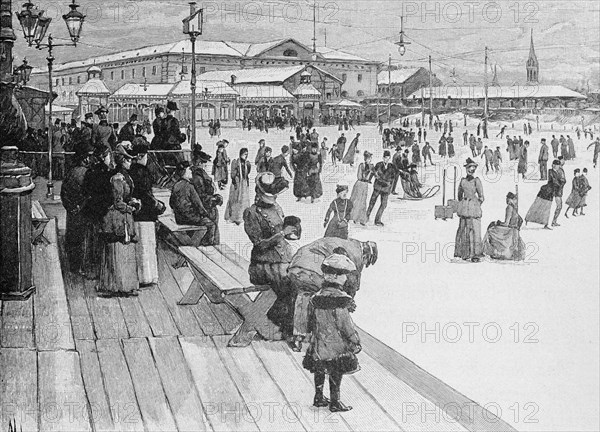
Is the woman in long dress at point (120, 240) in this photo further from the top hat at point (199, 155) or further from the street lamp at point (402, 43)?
the street lamp at point (402, 43)

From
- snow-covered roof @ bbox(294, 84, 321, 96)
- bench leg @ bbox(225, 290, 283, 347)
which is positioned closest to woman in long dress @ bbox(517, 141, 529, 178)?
snow-covered roof @ bbox(294, 84, 321, 96)

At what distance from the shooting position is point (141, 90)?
15.5 feet

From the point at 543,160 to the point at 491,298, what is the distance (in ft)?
3.34

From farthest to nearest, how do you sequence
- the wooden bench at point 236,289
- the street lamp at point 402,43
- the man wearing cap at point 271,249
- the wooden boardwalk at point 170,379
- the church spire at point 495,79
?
the church spire at point 495,79
the street lamp at point 402,43
the man wearing cap at point 271,249
the wooden bench at point 236,289
the wooden boardwalk at point 170,379

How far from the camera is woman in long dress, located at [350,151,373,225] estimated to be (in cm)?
493

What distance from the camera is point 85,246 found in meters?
5.11

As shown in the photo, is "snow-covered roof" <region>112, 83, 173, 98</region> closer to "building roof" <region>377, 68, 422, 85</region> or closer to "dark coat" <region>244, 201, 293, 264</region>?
"dark coat" <region>244, 201, 293, 264</region>

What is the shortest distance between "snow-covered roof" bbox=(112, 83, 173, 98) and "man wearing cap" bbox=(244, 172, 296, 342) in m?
0.82

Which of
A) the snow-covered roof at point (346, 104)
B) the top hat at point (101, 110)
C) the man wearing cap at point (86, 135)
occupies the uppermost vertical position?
the snow-covered roof at point (346, 104)

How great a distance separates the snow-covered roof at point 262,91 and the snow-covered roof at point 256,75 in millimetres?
33

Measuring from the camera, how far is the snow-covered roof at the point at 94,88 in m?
4.63

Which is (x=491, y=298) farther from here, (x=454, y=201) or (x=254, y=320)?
(x=254, y=320)

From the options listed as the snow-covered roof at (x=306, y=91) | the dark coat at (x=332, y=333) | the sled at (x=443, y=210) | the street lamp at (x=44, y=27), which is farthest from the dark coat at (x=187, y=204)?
the sled at (x=443, y=210)

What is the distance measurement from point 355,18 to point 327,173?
110 cm
